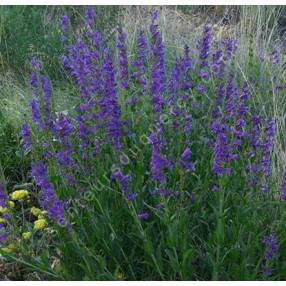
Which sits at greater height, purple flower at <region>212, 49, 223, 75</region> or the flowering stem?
purple flower at <region>212, 49, 223, 75</region>

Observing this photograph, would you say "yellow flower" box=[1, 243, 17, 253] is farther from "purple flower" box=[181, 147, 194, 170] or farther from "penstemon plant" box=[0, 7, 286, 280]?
"purple flower" box=[181, 147, 194, 170]

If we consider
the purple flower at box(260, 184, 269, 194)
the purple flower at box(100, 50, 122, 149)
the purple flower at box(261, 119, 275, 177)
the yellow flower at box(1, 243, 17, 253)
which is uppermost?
the purple flower at box(100, 50, 122, 149)

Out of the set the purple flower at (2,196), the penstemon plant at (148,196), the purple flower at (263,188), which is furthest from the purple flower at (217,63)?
the purple flower at (2,196)

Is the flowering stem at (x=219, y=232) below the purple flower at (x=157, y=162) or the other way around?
below

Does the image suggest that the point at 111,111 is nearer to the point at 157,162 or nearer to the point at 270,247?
the point at 157,162

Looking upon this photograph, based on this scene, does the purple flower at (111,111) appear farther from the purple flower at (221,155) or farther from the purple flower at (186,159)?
the purple flower at (221,155)

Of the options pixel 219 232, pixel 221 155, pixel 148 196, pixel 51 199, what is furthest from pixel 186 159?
pixel 51 199

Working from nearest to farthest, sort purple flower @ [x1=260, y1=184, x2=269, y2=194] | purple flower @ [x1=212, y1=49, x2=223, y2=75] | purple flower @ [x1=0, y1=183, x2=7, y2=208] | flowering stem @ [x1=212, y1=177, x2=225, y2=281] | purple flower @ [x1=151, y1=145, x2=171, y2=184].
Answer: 1. purple flower @ [x1=151, y1=145, x2=171, y2=184]
2. flowering stem @ [x1=212, y1=177, x2=225, y2=281]
3. purple flower @ [x1=0, y1=183, x2=7, y2=208]
4. purple flower @ [x1=260, y1=184, x2=269, y2=194]
5. purple flower @ [x1=212, y1=49, x2=223, y2=75]

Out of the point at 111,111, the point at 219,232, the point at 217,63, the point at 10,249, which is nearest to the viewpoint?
the point at 219,232

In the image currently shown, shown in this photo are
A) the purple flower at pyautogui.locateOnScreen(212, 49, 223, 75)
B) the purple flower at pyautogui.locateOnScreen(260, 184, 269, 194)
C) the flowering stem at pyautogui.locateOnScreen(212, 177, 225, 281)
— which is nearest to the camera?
the flowering stem at pyautogui.locateOnScreen(212, 177, 225, 281)

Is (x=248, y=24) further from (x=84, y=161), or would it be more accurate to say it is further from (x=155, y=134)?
(x=155, y=134)

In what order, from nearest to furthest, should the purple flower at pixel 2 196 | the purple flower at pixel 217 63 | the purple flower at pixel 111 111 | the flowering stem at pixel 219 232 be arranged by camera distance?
1. the flowering stem at pixel 219 232
2. the purple flower at pixel 2 196
3. the purple flower at pixel 111 111
4. the purple flower at pixel 217 63

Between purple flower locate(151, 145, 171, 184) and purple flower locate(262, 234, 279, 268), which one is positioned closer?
purple flower locate(151, 145, 171, 184)

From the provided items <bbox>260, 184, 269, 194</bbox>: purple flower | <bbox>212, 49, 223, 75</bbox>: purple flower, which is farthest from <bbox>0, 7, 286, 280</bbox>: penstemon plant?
<bbox>212, 49, 223, 75</bbox>: purple flower
